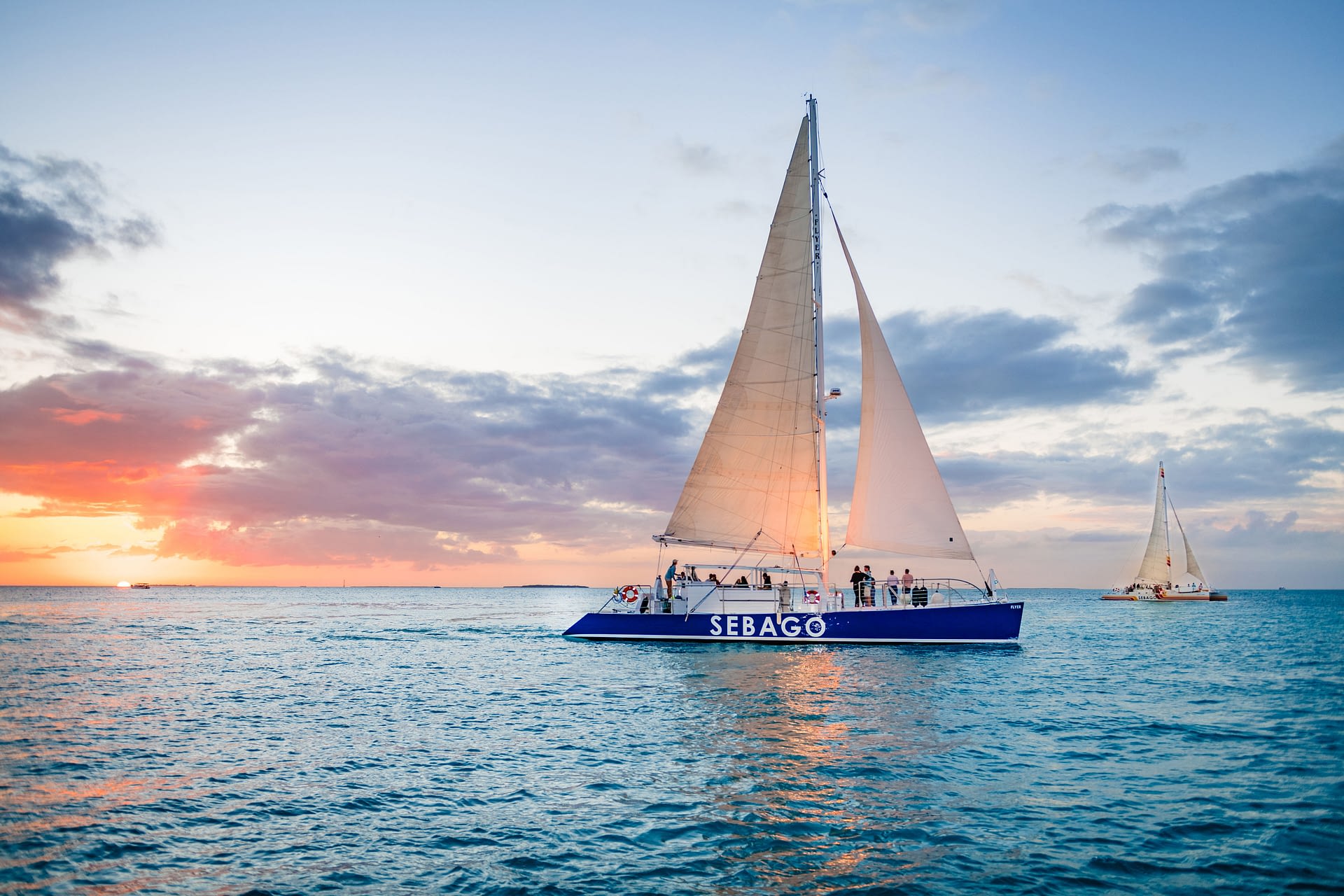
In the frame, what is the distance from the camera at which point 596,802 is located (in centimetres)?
1241

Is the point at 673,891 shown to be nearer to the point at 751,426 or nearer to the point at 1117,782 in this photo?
the point at 1117,782

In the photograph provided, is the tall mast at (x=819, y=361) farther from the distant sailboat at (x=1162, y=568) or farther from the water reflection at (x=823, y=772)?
the distant sailboat at (x=1162, y=568)

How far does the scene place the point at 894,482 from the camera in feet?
111

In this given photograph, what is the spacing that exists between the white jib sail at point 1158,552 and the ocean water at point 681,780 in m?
77.2

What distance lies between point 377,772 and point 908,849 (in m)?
9.67

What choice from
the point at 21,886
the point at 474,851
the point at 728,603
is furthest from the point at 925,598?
the point at 21,886

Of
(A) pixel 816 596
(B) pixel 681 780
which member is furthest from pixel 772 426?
(B) pixel 681 780

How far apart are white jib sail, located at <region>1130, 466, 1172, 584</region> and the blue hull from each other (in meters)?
78.4

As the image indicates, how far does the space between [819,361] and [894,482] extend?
666 cm

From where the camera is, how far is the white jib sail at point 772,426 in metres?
36.2

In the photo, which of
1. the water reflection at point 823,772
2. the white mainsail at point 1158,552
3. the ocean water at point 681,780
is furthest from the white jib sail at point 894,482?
the white mainsail at point 1158,552

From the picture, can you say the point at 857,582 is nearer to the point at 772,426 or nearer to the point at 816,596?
the point at 816,596

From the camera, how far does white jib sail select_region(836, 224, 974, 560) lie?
1303 inches

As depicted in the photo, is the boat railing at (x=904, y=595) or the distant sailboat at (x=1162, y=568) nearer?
the boat railing at (x=904, y=595)
